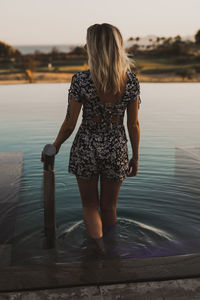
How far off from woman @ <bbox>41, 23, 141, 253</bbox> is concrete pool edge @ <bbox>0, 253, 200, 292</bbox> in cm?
49

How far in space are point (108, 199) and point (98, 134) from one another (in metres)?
0.62

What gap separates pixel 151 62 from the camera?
7825 cm

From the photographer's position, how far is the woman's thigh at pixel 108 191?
10.8 ft

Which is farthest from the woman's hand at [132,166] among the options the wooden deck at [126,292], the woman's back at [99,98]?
the wooden deck at [126,292]

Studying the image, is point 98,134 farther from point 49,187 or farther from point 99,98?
point 49,187

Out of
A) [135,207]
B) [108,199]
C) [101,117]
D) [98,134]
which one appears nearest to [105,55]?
[101,117]

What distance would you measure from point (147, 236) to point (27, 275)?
161 centimetres

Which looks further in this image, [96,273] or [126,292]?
[96,273]

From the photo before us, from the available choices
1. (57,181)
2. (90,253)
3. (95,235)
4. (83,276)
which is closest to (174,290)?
(83,276)

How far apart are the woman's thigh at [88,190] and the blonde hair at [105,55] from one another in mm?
739

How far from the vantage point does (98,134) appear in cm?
309

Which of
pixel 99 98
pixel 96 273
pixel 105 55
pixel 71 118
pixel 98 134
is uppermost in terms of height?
pixel 105 55

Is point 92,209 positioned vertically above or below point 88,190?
below

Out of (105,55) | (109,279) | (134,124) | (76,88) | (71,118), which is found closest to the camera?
(109,279)
